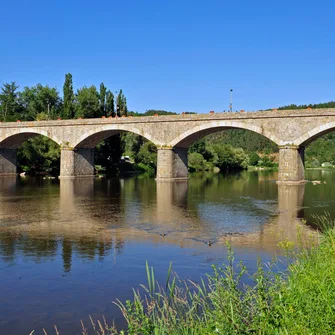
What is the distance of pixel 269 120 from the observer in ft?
131

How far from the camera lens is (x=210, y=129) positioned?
4372 cm

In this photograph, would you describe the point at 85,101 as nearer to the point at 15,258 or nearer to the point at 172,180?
the point at 172,180

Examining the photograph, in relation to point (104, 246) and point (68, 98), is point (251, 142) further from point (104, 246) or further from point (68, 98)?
point (104, 246)

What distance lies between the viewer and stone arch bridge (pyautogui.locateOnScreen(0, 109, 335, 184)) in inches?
1538

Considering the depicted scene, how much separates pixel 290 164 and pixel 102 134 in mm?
21671

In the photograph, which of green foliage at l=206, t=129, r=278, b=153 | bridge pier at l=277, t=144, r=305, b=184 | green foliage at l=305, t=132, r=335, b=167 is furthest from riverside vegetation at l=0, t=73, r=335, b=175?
green foliage at l=206, t=129, r=278, b=153

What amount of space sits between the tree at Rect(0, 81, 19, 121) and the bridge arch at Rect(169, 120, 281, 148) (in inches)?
2048

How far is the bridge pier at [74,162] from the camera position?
163ft

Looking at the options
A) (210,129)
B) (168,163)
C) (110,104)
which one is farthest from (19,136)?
(210,129)

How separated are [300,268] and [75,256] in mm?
6243

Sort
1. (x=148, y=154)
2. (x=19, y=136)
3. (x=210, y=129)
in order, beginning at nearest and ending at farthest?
(x=210, y=129), (x=19, y=136), (x=148, y=154)

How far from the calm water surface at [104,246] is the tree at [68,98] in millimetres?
38332

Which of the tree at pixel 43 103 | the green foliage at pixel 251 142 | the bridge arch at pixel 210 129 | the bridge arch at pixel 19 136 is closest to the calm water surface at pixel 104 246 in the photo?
the bridge arch at pixel 210 129

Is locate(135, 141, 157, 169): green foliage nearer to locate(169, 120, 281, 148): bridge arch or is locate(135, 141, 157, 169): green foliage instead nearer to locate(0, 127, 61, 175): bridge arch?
locate(0, 127, 61, 175): bridge arch
